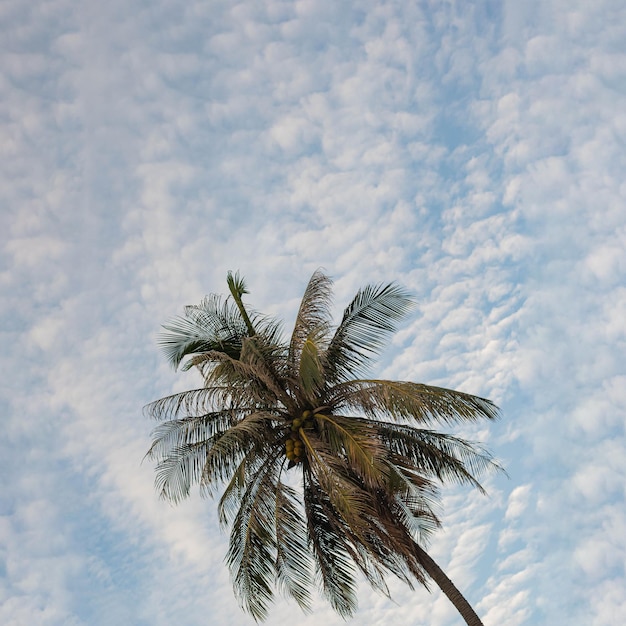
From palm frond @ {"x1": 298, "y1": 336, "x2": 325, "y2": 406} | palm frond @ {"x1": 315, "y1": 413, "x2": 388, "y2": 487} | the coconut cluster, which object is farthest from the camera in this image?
the coconut cluster

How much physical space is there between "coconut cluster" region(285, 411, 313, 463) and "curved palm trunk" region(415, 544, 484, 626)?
9.36 feet

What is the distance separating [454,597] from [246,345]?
6.21 metres

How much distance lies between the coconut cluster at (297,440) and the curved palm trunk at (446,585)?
2852mm

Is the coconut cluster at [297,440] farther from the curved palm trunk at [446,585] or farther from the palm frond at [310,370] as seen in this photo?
the curved palm trunk at [446,585]

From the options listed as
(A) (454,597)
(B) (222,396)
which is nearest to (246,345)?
(B) (222,396)

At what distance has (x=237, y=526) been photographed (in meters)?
15.1

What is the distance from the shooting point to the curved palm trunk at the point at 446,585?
13.8 metres

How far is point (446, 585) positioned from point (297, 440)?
155 inches

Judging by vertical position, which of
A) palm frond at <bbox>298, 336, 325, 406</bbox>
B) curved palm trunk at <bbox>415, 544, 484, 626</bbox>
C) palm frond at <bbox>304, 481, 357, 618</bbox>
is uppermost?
palm frond at <bbox>298, 336, 325, 406</bbox>

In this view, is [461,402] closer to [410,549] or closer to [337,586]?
[410,549]

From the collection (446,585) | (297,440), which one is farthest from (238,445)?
(446,585)

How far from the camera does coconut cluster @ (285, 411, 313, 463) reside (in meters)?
14.7

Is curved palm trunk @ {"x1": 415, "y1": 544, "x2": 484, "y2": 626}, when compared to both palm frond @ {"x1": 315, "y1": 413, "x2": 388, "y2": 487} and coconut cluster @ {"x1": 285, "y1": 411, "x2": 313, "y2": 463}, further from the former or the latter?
coconut cluster @ {"x1": 285, "y1": 411, "x2": 313, "y2": 463}

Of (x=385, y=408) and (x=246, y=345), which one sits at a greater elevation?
(x=246, y=345)
